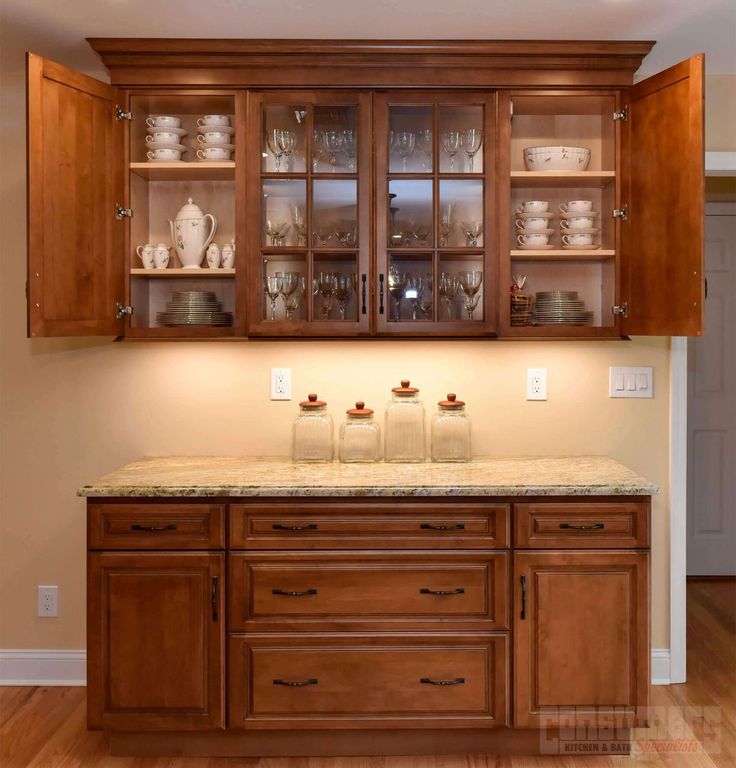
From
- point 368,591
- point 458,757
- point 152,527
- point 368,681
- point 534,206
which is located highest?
point 534,206

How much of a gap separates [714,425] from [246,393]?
2.82m

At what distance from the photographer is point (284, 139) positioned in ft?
9.18

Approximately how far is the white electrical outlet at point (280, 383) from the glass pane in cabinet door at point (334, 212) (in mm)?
578

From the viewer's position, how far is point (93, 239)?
2.67 m

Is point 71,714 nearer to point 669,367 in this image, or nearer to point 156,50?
point 156,50

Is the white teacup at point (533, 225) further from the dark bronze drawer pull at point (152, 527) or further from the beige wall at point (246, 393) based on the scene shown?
the dark bronze drawer pull at point (152, 527)

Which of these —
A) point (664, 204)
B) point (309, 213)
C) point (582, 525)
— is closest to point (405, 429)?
point (582, 525)

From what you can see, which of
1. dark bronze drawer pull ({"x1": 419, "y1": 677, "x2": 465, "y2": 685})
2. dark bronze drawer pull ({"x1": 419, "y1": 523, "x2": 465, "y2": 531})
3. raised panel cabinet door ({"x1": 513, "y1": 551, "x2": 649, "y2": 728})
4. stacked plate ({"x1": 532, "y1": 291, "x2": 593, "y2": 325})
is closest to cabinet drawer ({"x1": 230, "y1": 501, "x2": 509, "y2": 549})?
dark bronze drawer pull ({"x1": 419, "y1": 523, "x2": 465, "y2": 531})

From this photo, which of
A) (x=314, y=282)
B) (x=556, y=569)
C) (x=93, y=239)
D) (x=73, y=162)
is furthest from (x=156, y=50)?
(x=556, y=569)

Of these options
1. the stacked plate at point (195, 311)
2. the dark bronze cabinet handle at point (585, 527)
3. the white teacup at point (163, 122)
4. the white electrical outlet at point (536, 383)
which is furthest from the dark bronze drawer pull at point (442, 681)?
the white teacup at point (163, 122)

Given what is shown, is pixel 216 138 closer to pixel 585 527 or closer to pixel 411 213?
pixel 411 213

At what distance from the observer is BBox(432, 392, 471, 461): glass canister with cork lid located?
293cm

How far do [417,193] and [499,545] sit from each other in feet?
4.24

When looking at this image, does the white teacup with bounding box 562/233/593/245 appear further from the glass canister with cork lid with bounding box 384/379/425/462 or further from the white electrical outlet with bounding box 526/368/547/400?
the glass canister with cork lid with bounding box 384/379/425/462
